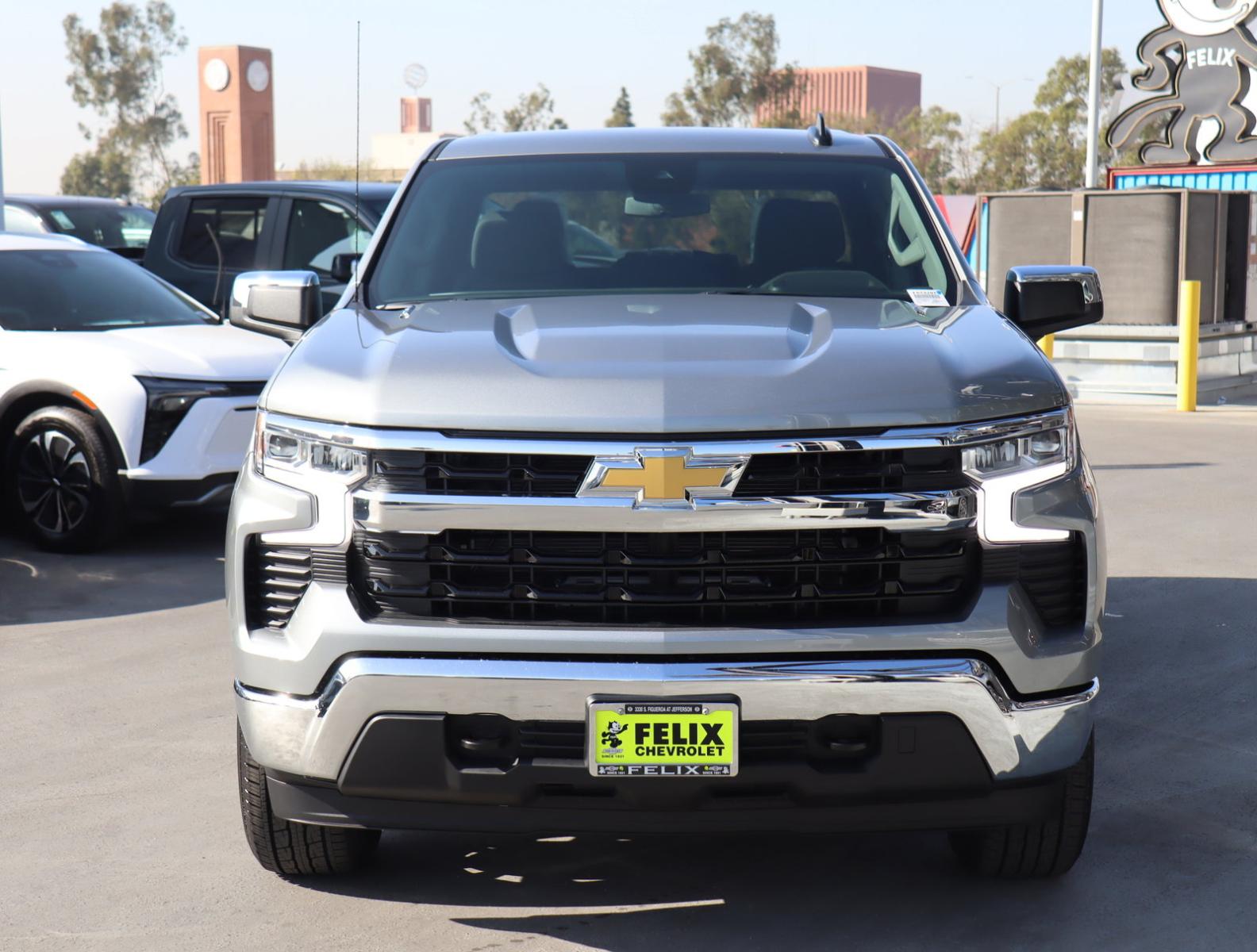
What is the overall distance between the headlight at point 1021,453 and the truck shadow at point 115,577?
4796 millimetres

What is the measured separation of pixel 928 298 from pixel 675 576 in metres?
1.37

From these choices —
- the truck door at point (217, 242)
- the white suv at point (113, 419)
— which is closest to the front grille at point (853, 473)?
the white suv at point (113, 419)

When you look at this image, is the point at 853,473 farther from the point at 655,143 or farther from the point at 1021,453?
the point at 655,143

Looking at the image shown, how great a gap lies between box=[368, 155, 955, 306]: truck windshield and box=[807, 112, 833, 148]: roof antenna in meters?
0.11

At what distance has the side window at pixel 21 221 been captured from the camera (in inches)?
720

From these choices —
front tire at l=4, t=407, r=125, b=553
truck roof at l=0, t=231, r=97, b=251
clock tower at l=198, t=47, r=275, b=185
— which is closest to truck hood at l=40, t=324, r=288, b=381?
front tire at l=4, t=407, r=125, b=553

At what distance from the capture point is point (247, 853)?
413 cm

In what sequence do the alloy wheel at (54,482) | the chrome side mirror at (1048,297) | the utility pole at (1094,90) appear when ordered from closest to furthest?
the chrome side mirror at (1048,297) → the alloy wheel at (54,482) → the utility pole at (1094,90)

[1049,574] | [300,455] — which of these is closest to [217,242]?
[300,455]

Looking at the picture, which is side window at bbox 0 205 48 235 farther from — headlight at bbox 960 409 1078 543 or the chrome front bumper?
headlight at bbox 960 409 1078 543

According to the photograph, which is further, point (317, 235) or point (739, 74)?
point (739, 74)

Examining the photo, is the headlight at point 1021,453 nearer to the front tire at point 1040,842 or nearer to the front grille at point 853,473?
the front grille at point 853,473

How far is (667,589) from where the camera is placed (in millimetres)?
3223

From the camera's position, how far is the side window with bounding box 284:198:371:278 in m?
11.7
